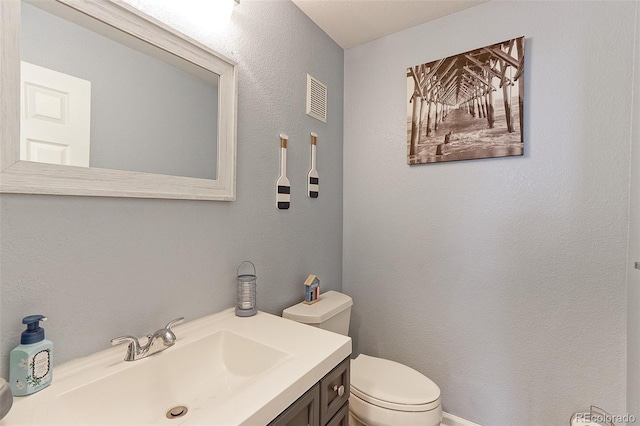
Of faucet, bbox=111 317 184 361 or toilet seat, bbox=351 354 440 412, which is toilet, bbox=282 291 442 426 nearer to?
toilet seat, bbox=351 354 440 412

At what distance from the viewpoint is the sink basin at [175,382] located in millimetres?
721

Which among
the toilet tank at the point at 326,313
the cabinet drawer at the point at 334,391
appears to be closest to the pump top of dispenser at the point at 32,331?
the cabinet drawer at the point at 334,391

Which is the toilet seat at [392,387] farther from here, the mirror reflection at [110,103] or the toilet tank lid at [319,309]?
the mirror reflection at [110,103]

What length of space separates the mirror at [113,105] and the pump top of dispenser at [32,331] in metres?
0.31

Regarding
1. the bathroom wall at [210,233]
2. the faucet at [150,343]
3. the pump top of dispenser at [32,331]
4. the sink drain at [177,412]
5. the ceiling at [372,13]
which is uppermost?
the ceiling at [372,13]

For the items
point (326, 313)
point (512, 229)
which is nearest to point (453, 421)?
point (326, 313)

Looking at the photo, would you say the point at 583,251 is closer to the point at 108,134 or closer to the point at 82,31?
the point at 108,134

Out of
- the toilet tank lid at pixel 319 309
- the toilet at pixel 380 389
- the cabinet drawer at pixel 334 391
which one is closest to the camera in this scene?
the cabinet drawer at pixel 334 391

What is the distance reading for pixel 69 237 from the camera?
0.76 metres

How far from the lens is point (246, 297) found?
3.87 ft

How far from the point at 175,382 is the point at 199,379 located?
3.2 inches

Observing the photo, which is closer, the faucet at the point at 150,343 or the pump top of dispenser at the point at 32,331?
the pump top of dispenser at the point at 32,331

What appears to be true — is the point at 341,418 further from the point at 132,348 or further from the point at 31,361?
the point at 31,361

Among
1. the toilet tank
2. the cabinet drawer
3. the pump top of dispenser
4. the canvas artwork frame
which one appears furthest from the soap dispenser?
the canvas artwork frame
